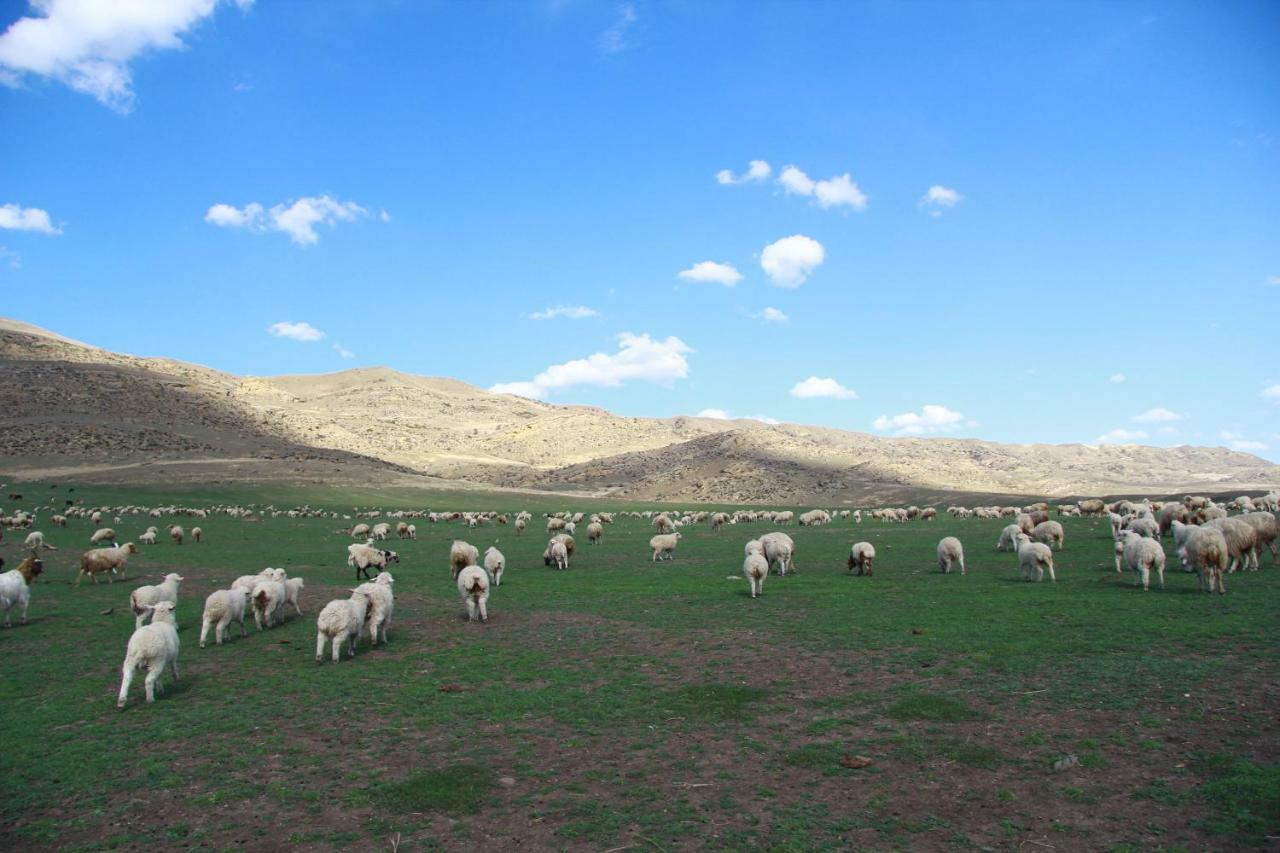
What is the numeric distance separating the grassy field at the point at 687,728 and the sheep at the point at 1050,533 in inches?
333

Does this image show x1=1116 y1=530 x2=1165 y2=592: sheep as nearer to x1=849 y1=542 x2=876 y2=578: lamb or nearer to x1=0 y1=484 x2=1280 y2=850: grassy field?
x1=0 y1=484 x2=1280 y2=850: grassy field

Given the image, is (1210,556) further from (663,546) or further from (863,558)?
(663,546)

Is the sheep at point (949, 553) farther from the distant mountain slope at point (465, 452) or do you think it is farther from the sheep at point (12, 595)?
the distant mountain slope at point (465, 452)

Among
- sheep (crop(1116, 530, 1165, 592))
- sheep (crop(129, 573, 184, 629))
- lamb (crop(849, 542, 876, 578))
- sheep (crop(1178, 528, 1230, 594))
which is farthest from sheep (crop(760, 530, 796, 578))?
sheep (crop(129, 573, 184, 629))

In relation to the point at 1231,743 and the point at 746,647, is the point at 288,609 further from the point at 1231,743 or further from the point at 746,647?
the point at 1231,743

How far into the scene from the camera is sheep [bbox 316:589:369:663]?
14.5m

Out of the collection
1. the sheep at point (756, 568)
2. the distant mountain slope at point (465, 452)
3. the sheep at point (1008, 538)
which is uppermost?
the distant mountain slope at point (465, 452)

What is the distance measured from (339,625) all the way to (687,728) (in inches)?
309

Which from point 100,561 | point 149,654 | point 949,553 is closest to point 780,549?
point 949,553

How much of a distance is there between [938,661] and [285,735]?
1107cm

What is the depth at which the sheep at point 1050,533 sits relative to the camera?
2848 centimetres

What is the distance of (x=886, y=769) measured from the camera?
9039mm

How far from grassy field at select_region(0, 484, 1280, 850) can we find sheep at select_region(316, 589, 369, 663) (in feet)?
1.83

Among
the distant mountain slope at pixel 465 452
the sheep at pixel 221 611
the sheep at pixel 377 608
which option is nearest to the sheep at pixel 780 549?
the sheep at pixel 377 608
